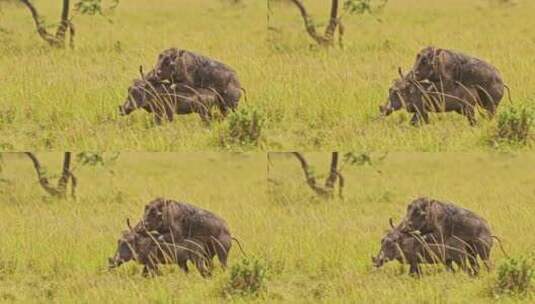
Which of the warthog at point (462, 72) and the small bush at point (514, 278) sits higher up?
the warthog at point (462, 72)

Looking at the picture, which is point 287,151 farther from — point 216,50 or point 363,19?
point 363,19

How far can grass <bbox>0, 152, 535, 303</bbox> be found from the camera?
2602 cm

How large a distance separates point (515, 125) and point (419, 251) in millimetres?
2469

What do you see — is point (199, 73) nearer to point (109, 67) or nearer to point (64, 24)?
point (109, 67)

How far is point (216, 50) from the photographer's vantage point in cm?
2997

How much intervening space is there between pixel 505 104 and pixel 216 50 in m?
5.10

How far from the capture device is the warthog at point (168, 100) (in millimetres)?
27203

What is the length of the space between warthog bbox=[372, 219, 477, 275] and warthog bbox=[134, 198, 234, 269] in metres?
2.35

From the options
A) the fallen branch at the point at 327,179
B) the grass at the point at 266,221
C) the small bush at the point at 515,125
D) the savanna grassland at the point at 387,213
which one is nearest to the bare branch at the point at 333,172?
the fallen branch at the point at 327,179

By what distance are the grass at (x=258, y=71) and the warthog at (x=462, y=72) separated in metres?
0.41

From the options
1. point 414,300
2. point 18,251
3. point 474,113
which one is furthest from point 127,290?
point 474,113

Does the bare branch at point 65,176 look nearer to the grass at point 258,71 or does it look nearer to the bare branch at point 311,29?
the grass at point 258,71

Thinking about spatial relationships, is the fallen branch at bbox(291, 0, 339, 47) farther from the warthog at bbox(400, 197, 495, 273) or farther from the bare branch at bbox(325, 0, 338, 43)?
the warthog at bbox(400, 197, 495, 273)

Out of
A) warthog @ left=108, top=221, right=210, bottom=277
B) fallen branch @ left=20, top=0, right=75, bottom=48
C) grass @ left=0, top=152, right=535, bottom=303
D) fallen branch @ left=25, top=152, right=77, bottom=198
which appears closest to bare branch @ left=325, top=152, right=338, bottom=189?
grass @ left=0, top=152, right=535, bottom=303
